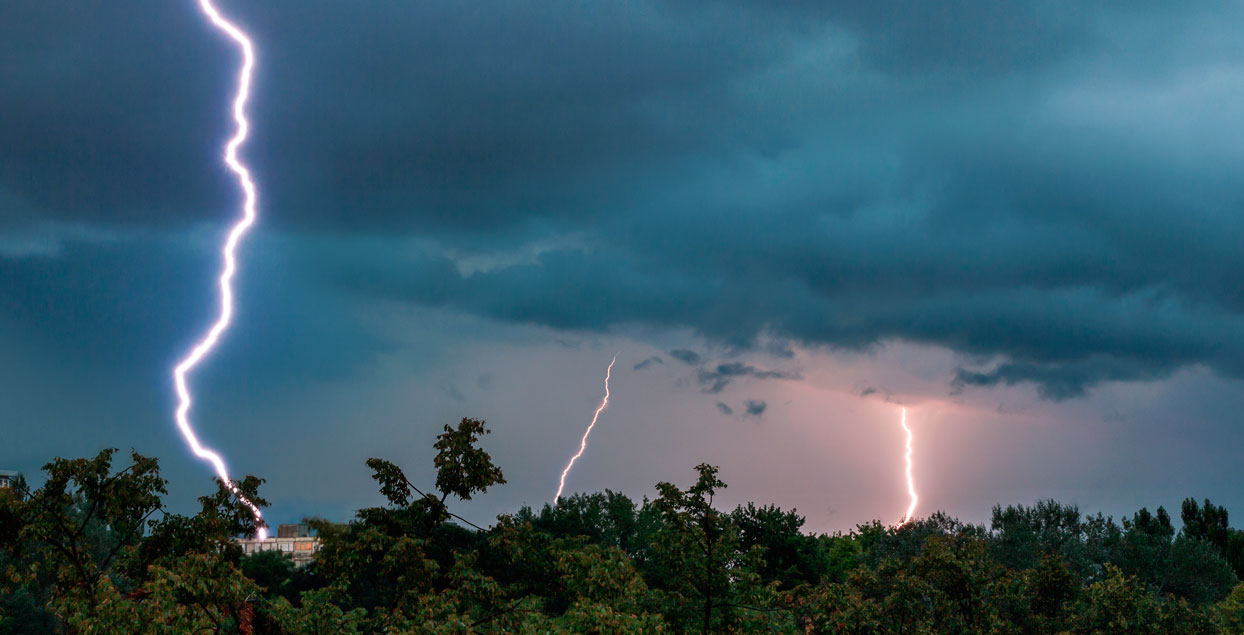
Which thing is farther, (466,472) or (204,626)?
(466,472)

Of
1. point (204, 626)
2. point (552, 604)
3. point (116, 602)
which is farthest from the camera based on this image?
point (552, 604)

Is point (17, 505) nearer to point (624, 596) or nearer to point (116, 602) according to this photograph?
point (116, 602)

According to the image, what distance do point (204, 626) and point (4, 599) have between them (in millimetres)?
42414

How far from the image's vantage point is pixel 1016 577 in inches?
900

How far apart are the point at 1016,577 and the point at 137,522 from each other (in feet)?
66.1

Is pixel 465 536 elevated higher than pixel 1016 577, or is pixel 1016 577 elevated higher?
pixel 465 536

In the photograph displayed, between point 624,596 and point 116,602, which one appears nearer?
point 116,602

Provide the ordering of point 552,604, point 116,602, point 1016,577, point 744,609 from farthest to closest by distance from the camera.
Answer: point 552,604 → point 1016,577 → point 744,609 → point 116,602

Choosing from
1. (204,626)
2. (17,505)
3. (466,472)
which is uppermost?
(466,472)

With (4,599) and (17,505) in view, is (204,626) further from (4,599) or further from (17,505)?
(4,599)

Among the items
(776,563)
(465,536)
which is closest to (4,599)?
(465,536)

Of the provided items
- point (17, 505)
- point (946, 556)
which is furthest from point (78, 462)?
point (946, 556)

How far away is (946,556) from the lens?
21.0 meters

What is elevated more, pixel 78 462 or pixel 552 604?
pixel 552 604
